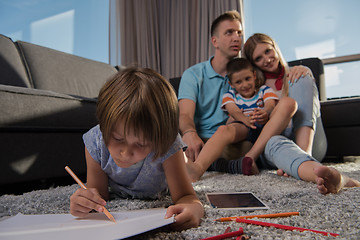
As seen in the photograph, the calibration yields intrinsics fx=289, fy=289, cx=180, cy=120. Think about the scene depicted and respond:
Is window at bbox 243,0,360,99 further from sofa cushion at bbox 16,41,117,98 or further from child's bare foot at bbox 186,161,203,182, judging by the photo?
child's bare foot at bbox 186,161,203,182

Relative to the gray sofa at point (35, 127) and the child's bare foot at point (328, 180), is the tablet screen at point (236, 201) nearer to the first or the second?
the child's bare foot at point (328, 180)

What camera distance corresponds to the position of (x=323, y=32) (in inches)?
114

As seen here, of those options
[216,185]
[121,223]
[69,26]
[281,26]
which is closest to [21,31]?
[69,26]

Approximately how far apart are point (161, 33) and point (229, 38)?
6.66ft

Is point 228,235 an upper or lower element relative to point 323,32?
lower

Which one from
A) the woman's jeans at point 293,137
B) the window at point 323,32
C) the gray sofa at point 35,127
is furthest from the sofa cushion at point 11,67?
the window at point 323,32

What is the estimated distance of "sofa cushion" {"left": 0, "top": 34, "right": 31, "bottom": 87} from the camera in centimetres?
156

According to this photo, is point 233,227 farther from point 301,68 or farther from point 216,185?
point 301,68

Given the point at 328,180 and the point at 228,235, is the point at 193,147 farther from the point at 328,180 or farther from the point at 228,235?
the point at 228,235

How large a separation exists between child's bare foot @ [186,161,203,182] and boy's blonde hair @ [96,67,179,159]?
0.52m

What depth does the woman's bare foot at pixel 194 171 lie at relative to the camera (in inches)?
43.0

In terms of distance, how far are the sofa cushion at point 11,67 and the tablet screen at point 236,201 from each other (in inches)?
52.0

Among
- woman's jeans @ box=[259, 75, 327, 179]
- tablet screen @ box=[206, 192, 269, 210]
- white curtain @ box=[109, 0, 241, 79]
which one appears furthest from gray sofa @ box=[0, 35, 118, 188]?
white curtain @ box=[109, 0, 241, 79]

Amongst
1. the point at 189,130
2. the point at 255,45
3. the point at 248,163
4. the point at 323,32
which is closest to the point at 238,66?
the point at 255,45
